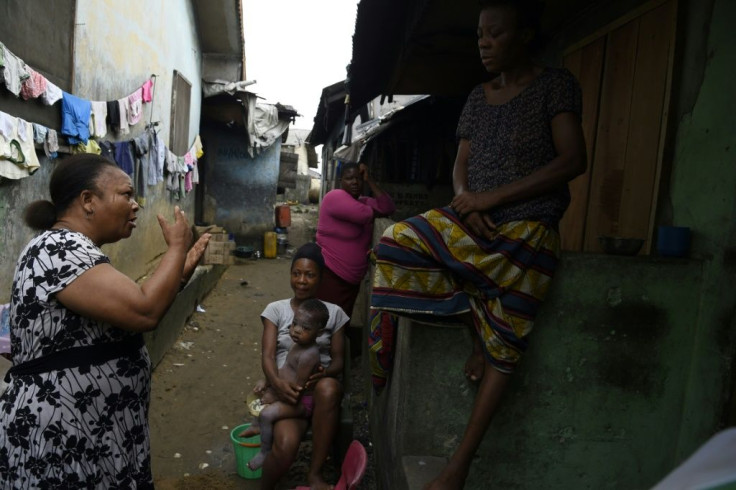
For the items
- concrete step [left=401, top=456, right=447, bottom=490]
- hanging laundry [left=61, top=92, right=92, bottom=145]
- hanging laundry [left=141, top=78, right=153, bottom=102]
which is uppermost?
hanging laundry [left=141, top=78, right=153, bottom=102]

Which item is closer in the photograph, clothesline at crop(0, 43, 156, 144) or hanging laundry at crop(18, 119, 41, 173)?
clothesline at crop(0, 43, 156, 144)

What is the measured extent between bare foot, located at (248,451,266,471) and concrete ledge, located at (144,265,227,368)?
163cm

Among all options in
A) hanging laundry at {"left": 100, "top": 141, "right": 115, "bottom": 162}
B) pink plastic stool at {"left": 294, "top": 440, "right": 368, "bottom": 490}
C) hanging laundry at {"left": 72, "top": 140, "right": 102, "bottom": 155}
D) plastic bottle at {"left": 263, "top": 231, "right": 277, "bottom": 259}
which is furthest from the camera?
plastic bottle at {"left": 263, "top": 231, "right": 277, "bottom": 259}

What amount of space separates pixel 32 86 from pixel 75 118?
0.80 meters

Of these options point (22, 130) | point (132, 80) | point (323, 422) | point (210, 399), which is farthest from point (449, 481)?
point (132, 80)

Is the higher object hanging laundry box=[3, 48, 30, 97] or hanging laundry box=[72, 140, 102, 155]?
hanging laundry box=[3, 48, 30, 97]

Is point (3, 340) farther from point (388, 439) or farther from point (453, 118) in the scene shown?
point (453, 118)

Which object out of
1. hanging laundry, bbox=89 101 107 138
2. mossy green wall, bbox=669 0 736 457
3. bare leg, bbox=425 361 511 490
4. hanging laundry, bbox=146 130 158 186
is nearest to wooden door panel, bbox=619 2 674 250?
mossy green wall, bbox=669 0 736 457

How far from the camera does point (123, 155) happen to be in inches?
235

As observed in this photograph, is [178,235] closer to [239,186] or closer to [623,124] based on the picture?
[623,124]

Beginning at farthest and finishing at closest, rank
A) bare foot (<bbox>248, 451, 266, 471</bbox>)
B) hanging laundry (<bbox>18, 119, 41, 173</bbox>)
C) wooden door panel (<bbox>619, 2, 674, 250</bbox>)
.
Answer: hanging laundry (<bbox>18, 119, 41, 173</bbox>) → bare foot (<bbox>248, 451, 266, 471</bbox>) → wooden door panel (<bbox>619, 2, 674, 250</bbox>)

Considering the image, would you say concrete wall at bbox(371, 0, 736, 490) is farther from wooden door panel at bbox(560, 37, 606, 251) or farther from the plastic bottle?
the plastic bottle

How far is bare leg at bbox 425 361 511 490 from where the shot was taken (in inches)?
76.5

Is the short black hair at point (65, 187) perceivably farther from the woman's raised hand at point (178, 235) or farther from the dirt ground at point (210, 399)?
the dirt ground at point (210, 399)
